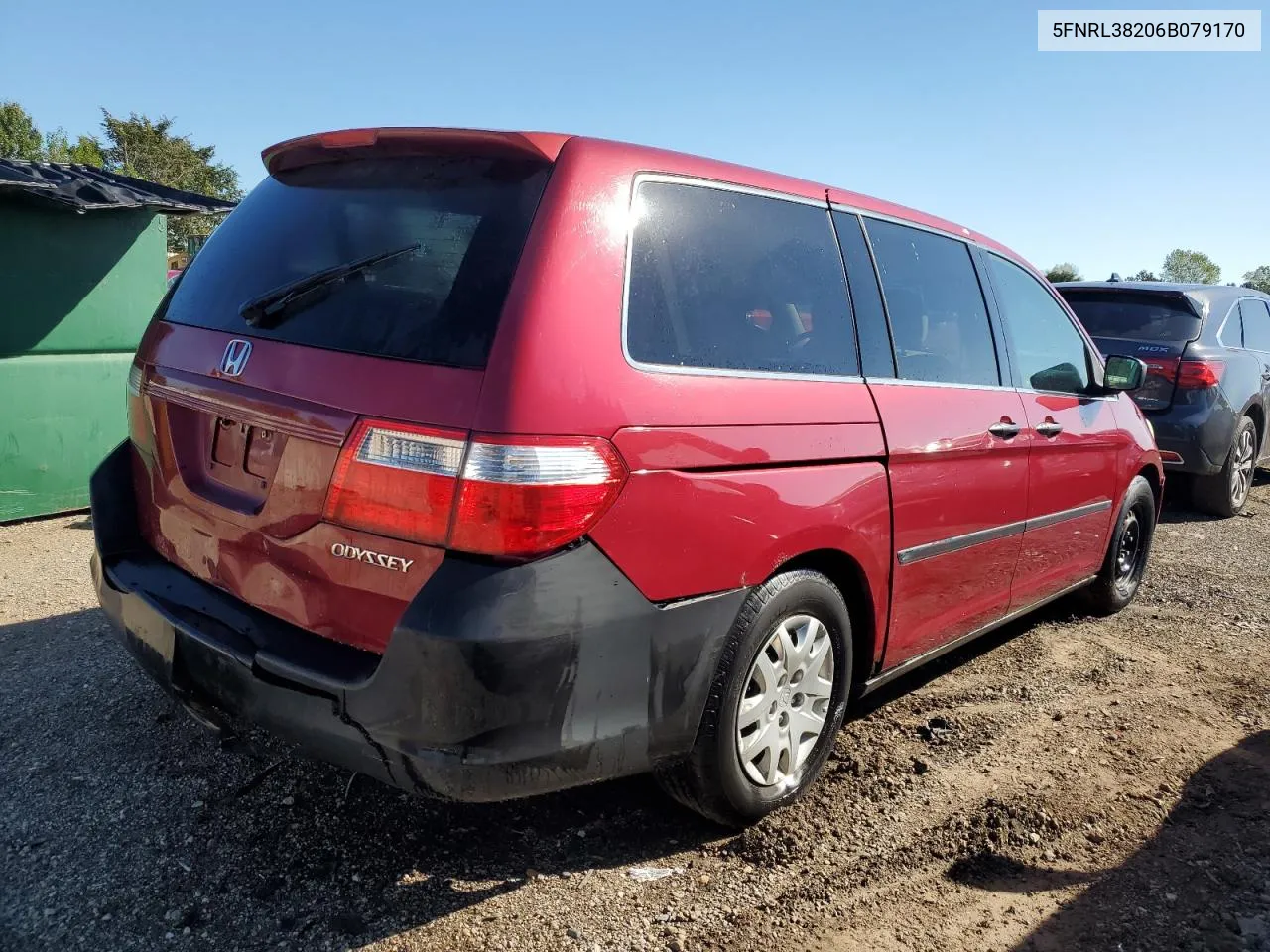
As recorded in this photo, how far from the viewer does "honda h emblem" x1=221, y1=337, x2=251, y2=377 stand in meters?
2.33

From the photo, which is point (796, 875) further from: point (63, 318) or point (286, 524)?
point (63, 318)

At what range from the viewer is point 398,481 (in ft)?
6.56

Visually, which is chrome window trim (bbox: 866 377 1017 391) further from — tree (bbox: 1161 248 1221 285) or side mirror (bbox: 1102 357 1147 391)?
tree (bbox: 1161 248 1221 285)

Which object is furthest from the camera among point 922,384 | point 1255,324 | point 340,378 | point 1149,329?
point 1255,324

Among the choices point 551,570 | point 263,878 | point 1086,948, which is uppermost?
point 551,570

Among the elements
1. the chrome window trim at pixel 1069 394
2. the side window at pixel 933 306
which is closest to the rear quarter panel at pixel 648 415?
the side window at pixel 933 306

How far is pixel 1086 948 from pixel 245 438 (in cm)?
247

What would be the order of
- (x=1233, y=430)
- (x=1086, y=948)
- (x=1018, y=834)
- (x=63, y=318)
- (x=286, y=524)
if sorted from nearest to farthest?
1. (x=286, y=524)
2. (x=1086, y=948)
3. (x=1018, y=834)
4. (x=63, y=318)
5. (x=1233, y=430)

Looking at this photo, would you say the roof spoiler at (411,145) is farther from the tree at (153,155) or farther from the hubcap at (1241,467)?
the tree at (153,155)

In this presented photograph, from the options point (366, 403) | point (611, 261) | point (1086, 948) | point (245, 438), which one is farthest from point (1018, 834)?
point (245, 438)

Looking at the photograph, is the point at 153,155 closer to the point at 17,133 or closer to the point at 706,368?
the point at 17,133

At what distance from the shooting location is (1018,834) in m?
2.81

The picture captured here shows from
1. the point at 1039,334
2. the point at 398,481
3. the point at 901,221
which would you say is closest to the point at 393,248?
the point at 398,481

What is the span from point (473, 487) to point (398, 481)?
0.60ft
